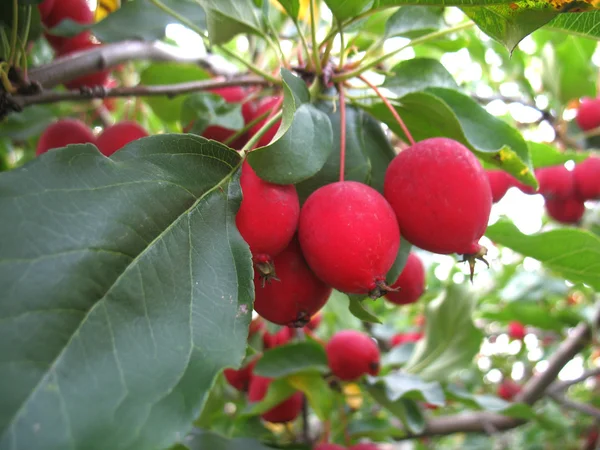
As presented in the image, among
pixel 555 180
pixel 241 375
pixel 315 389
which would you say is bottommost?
pixel 241 375

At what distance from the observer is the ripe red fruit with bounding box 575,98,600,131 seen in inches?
79.1

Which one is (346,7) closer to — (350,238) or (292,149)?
(292,149)

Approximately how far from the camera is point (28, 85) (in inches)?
38.5

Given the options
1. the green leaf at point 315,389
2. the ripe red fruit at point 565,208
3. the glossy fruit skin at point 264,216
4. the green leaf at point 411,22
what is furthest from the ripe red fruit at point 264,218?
the ripe red fruit at point 565,208

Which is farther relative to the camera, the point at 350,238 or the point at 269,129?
the point at 269,129

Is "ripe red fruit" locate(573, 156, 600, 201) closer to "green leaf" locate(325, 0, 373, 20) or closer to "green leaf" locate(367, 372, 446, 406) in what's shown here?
"green leaf" locate(367, 372, 446, 406)

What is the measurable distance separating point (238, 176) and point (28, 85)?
480mm

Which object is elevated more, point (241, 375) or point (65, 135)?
point (65, 135)

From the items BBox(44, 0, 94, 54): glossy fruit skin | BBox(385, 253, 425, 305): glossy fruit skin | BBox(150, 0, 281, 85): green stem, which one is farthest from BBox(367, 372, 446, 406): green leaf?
BBox(44, 0, 94, 54): glossy fruit skin

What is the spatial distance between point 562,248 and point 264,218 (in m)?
0.59

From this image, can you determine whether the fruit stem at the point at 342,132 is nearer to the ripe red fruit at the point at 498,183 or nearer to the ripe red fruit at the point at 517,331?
the ripe red fruit at the point at 498,183

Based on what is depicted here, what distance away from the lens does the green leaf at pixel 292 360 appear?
1257 millimetres

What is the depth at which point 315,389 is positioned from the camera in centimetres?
137

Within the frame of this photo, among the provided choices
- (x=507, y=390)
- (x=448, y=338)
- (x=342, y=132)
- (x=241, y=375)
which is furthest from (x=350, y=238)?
(x=507, y=390)
